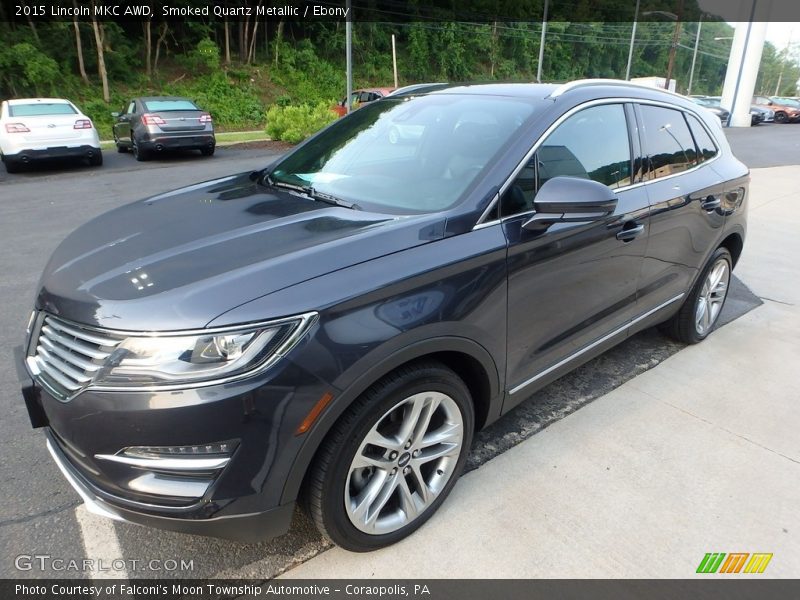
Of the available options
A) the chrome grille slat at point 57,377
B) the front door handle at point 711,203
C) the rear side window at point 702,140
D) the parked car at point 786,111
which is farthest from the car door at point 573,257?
the parked car at point 786,111

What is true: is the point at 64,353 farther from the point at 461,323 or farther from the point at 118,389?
the point at 461,323

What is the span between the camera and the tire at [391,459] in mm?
1954

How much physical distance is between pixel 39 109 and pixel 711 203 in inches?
518

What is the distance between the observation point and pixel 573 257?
2660 millimetres

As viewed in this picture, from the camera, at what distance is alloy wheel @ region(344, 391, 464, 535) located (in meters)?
2.11

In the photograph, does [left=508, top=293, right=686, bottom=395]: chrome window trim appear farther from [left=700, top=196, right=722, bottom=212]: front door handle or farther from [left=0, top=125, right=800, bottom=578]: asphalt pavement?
[left=700, top=196, right=722, bottom=212]: front door handle

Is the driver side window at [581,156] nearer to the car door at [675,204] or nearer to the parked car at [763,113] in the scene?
the car door at [675,204]

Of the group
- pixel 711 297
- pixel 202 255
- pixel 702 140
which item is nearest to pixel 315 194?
pixel 202 255

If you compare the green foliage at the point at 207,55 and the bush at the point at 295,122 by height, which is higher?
the green foliage at the point at 207,55

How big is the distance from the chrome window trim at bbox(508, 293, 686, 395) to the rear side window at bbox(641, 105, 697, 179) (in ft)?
2.64

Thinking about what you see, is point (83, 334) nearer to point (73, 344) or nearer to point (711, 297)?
point (73, 344)

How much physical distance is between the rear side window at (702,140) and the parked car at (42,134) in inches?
471

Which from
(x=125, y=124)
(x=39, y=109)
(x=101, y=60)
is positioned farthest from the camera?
(x=101, y=60)

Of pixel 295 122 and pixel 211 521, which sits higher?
pixel 211 521
